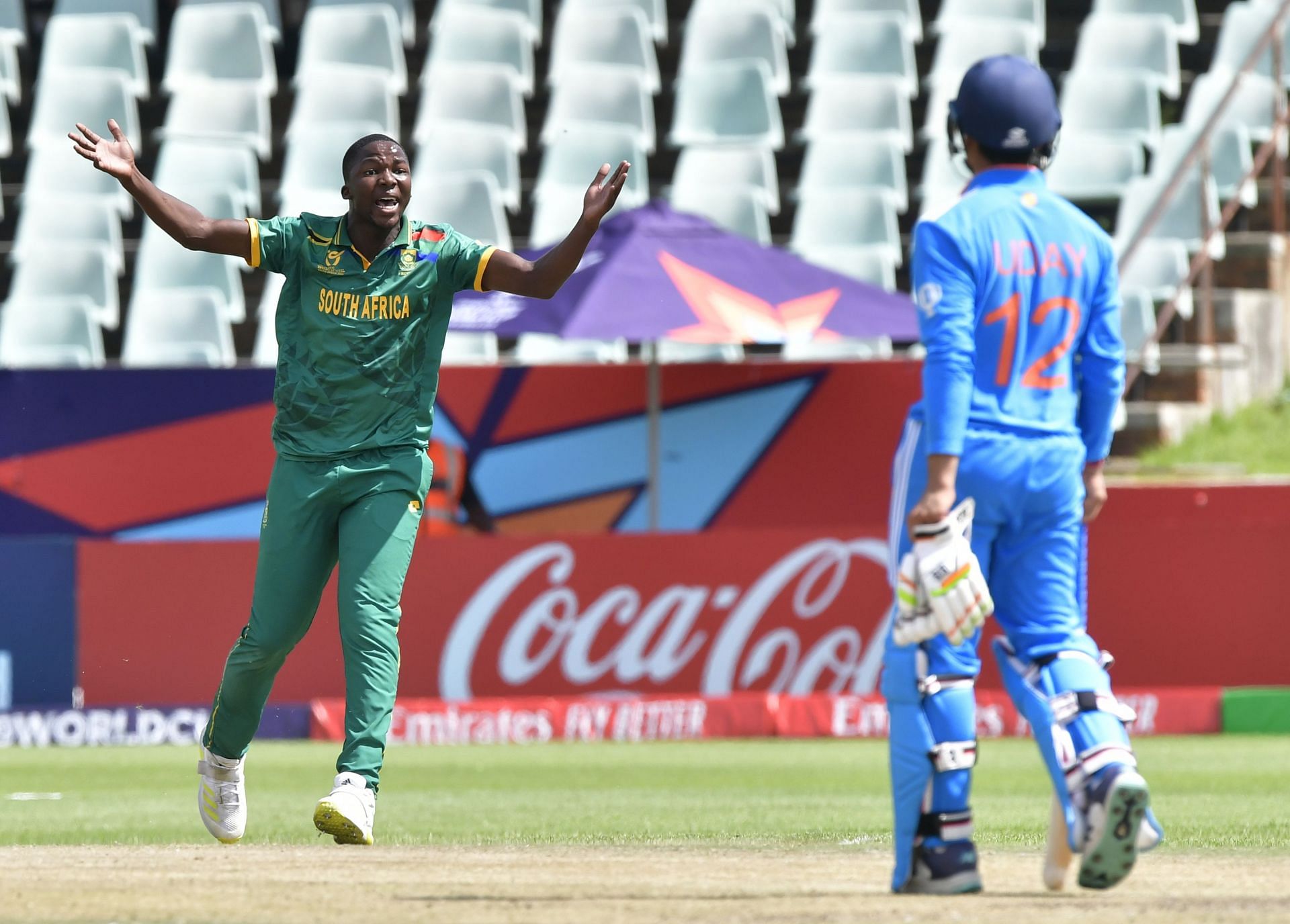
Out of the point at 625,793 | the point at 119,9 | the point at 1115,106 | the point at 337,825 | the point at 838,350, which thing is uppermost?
the point at 119,9

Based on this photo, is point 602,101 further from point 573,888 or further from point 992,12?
point 573,888

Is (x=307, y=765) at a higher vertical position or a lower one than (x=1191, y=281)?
lower

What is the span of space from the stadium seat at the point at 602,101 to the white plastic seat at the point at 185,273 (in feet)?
9.84

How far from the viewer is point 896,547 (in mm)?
4727

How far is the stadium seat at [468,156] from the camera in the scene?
1695 cm

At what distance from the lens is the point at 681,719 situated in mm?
11719

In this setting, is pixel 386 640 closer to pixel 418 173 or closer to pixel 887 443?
pixel 887 443

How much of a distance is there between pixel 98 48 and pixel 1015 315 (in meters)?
15.2

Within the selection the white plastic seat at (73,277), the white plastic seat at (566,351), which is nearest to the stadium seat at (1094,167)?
the white plastic seat at (566,351)

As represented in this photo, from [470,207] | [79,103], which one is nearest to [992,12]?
[470,207]

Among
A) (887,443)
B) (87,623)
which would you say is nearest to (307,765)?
(87,623)

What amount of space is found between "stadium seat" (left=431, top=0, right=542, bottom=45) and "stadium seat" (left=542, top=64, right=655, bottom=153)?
0.99 metres

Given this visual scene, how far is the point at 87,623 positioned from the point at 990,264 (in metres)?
8.34

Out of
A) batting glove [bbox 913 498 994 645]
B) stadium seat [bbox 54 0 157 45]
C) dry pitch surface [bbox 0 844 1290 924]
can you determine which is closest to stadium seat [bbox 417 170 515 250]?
stadium seat [bbox 54 0 157 45]
